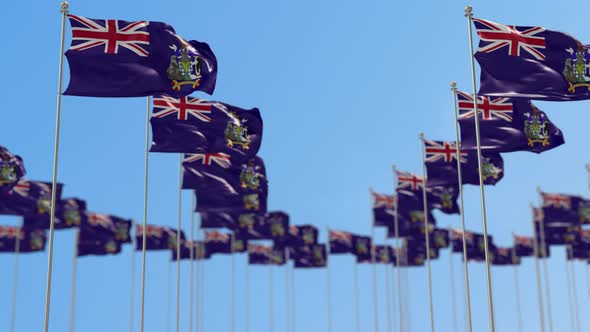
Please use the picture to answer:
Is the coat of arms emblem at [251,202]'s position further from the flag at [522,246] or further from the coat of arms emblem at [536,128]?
the flag at [522,246]

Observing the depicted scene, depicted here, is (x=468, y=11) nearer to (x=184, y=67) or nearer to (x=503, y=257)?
(x=184, y=67)

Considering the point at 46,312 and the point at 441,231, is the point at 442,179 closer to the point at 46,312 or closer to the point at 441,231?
the point at 46,312

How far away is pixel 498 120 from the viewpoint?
1174 inches

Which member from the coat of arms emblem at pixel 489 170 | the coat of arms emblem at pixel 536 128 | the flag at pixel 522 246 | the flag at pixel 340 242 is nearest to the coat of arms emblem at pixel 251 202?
the coat of arms emblem at pixel 489 170

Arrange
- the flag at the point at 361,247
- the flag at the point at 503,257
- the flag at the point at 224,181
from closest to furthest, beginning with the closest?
the flag at the point at 224,181
the flag at the point at 361,247
the flag at the point at 503,257

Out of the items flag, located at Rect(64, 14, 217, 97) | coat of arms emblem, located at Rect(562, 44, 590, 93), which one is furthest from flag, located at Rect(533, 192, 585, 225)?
flag, located at Rect(64, 14, 217, 97)

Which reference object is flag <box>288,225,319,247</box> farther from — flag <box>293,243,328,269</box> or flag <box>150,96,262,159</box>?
flag <box>150,96,262,159</box>

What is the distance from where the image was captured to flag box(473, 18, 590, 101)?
25281mm

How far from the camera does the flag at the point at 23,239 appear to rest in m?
57.3

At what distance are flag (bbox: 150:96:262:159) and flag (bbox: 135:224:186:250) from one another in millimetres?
27044

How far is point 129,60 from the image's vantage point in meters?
24.7

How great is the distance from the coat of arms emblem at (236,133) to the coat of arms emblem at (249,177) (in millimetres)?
6229

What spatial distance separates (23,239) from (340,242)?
20.7 m

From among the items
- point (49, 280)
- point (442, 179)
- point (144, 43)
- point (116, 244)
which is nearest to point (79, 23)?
point (144, 43)
